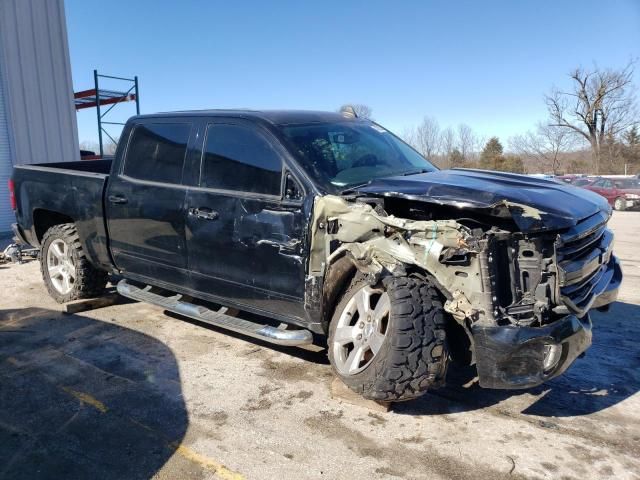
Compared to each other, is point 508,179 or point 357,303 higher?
point 508,179

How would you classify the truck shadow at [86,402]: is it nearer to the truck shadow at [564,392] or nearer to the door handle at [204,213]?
the door handle at [204,213]

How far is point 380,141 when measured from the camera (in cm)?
467

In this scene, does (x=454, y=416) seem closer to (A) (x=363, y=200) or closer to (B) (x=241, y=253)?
A: (A) (x=363, y=200)

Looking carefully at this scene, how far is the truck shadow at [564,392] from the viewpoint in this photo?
3535 mm

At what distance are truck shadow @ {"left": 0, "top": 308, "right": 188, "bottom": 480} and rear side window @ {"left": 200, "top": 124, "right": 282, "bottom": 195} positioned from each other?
1510 mm

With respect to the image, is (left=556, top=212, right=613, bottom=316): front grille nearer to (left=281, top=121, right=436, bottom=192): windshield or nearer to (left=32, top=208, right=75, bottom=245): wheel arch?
(left=281, top=121, right=436, bottom=192): windshield

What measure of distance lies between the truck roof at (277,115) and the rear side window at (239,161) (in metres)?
0.13

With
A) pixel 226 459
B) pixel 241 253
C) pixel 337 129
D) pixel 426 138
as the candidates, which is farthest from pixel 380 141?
pixel 426 138

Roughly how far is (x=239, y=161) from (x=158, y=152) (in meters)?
1.02

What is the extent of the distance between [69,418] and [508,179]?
332cm

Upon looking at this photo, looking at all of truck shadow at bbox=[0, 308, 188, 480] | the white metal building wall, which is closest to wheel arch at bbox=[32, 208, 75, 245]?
truck shadow at bbox=[0, 308, 188, 480]

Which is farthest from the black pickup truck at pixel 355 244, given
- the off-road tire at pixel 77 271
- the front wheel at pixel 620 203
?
the front wheel at pixel 620 203

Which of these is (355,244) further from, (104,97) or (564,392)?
(104,97)

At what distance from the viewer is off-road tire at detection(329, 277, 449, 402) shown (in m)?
3.09
